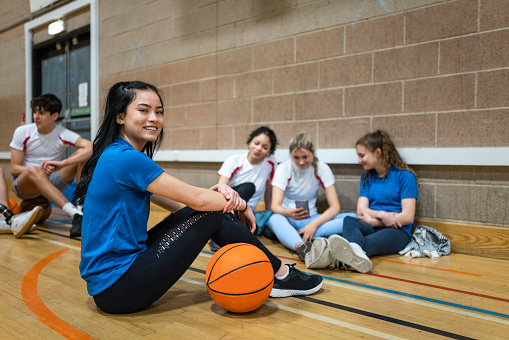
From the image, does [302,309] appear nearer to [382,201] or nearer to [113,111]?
[113,111]

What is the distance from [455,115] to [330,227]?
1293 mm

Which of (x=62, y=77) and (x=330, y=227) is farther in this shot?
(x=62, y=77)

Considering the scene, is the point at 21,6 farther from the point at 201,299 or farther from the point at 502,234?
the point at 502,234

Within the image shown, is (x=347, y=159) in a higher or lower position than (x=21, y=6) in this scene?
lower

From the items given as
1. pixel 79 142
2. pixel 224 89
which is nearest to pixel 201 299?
pixel 79 142

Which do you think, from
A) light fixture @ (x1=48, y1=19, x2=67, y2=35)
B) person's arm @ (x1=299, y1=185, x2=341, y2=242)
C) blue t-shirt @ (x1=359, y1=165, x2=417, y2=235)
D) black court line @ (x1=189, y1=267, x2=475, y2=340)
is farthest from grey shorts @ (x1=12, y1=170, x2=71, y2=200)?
light fixture @ (x1=48, y1=19, x2=67, y2=35)

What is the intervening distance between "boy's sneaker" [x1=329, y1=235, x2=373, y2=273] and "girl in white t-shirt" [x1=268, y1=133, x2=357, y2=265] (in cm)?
40

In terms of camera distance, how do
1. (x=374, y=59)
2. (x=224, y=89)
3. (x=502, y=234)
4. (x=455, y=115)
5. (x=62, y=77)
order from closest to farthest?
1. (x=502, y=234)
2. (x=455, y=115)
3. (x=374, y=59)
4. (x=224, y=89)
5. (x=62, y=77)

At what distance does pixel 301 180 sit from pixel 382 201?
0.68 m

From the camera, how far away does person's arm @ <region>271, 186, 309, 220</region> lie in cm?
326

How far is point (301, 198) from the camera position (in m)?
3.58

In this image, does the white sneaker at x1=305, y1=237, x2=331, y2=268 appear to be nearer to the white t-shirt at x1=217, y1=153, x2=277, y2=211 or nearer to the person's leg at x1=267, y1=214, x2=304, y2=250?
the person's leg at x1=267, y1=214, x2=304, y2=250

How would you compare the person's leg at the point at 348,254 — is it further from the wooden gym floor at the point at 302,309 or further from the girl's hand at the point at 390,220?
the girl's hand at the point at 390,220

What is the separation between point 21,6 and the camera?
7551 mm
